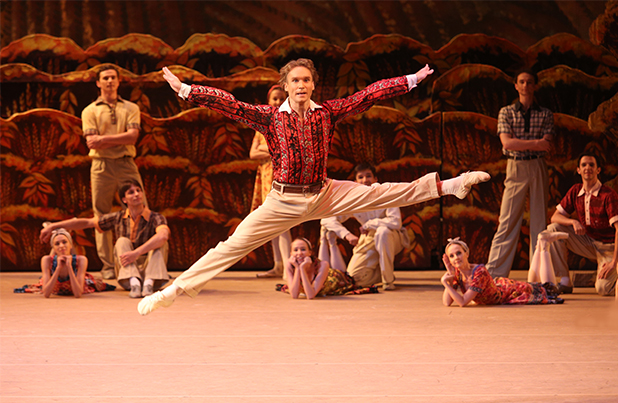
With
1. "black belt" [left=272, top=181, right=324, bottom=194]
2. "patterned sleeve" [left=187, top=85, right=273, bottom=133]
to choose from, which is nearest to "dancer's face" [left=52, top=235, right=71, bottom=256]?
"patterned sleeve" [left=187, top=85, right=273, bottom=133]

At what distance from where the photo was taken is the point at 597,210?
6203mm

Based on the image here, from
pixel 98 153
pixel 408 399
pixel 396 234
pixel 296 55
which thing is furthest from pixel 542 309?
pixel 98 153

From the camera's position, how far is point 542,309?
548 centimetres

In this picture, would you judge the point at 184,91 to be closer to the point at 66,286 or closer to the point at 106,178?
the point at 66,286

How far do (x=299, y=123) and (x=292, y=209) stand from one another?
50 cm

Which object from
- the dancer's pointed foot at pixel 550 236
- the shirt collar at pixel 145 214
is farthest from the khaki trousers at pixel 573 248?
the shirt collar at pixel 145 214

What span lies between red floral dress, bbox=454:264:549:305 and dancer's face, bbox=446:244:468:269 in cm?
8

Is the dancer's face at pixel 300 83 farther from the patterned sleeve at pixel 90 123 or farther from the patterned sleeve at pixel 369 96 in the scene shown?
the patterned sleeve at pixel 90 123

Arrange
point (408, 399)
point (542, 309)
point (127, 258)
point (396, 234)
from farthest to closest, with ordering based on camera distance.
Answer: point (396, 234) → point (127, 258) → point (542, 309) → point (408, 399)

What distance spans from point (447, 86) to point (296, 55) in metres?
1.60

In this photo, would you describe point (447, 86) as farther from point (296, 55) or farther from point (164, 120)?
point (164, 120)

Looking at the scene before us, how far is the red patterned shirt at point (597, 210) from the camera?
6129mm

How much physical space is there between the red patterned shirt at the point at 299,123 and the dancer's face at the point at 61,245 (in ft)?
8.20

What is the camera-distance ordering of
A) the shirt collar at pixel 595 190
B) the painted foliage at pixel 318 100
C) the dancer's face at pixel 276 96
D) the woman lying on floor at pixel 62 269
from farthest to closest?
the painted foliage at pixel 318 100
the dancer's face at pixel 276 96
the shirt collar at pixel 595 190
the woman lying on floor at pixel 62 269
